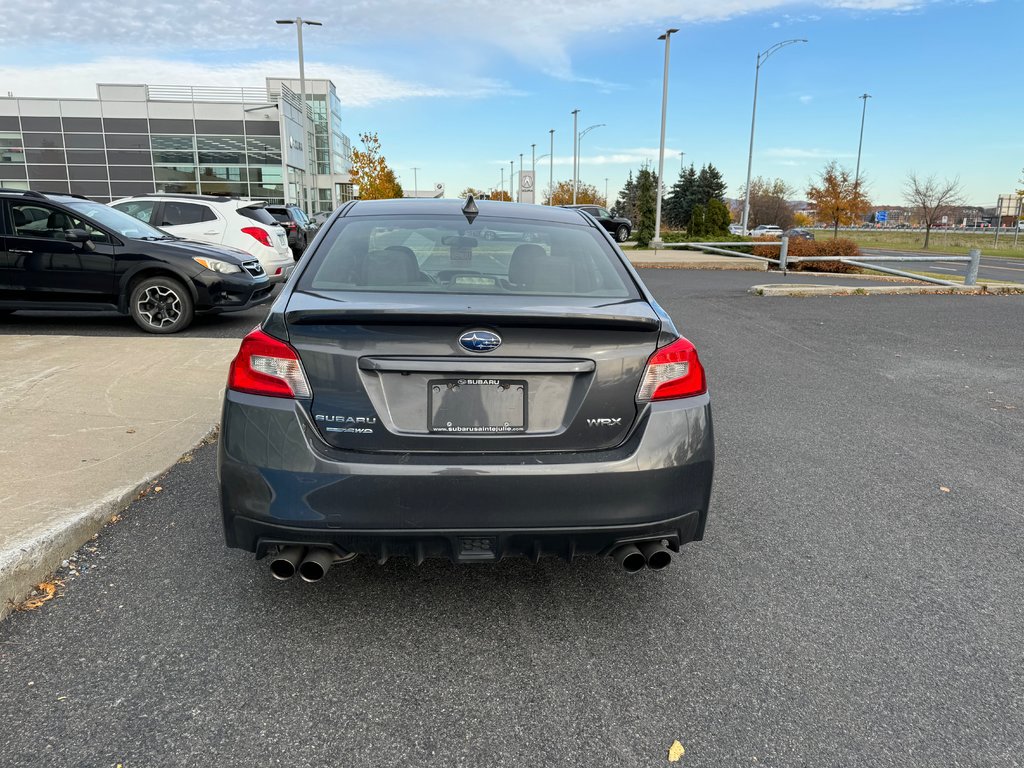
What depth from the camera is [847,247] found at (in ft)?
73.7

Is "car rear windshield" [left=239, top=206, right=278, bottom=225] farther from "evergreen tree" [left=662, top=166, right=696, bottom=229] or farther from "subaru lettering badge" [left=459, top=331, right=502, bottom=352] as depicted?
"evergreen tree" [left=662, top=166, right=696, bottom=229]

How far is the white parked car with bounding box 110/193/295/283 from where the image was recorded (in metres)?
13.3

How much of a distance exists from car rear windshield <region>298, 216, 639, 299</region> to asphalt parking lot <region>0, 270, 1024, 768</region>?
51.4 inches

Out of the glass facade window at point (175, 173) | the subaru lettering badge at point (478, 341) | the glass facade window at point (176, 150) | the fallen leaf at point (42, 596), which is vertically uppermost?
the glass facade window at point (176, 150)

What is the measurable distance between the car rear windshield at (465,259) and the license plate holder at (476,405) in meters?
0.54

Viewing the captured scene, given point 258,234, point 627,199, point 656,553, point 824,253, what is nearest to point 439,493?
point 656,553

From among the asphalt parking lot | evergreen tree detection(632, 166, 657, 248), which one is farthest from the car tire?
evergreen tree detection(632, 166, 657, 248)

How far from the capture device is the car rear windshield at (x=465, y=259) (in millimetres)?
3184

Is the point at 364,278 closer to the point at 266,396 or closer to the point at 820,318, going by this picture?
the point at 266,396

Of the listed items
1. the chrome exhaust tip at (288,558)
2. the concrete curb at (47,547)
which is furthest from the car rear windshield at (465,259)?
the concrete curb at (47,547)

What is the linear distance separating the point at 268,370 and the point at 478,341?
767 millimetres

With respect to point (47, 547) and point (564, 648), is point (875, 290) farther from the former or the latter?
point (47, 547)

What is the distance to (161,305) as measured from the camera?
9.60 metres

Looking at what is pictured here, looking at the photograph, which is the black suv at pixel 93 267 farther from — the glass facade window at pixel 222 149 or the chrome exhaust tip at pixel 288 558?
the glass facade window at pixel 222 149
